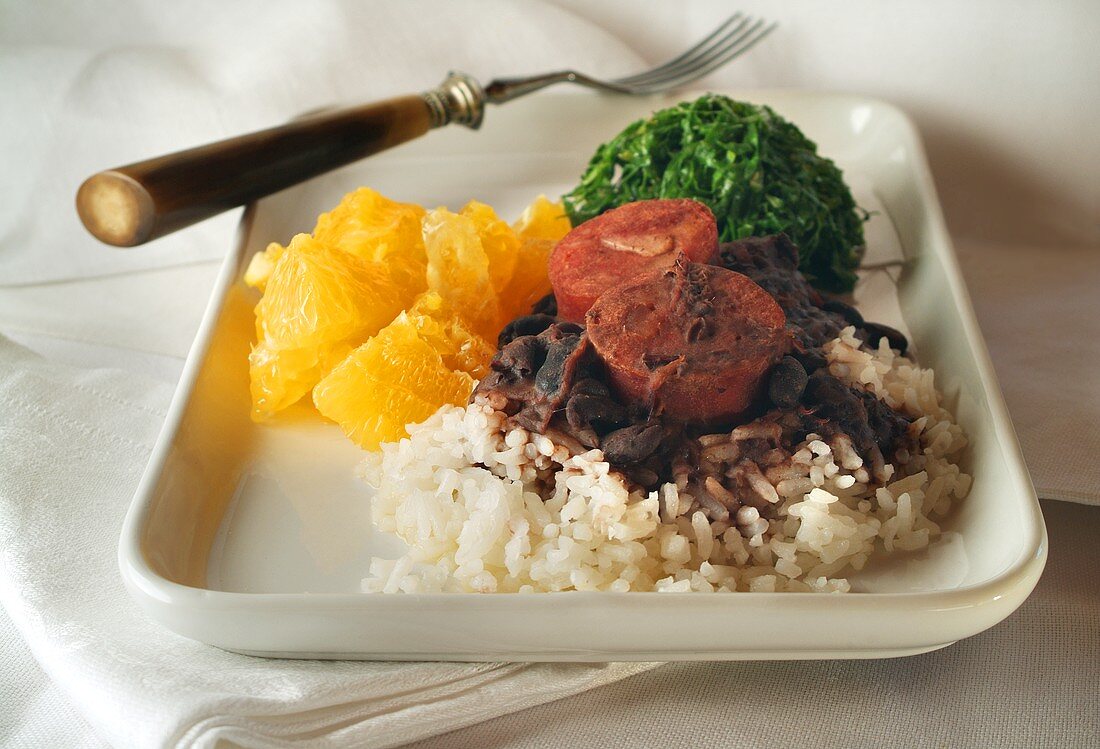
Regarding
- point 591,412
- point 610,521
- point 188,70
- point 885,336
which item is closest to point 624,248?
point 591,412

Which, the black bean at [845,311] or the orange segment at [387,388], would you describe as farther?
the black bean at [845,311]

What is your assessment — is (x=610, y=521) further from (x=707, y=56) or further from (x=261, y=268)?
(x=707, y=56)

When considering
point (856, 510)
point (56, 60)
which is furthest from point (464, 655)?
point (56, 60)

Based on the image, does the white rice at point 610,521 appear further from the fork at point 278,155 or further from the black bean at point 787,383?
the fork at point 278,155

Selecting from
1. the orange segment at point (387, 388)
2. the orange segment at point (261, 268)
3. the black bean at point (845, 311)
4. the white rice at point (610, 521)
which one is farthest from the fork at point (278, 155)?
the black bean at point (845, 311)

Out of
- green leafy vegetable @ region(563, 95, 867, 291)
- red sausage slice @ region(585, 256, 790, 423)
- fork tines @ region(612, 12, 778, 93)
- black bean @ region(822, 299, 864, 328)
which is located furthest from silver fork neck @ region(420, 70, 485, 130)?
red sausage slice @ region(585, 256, 790, 423)

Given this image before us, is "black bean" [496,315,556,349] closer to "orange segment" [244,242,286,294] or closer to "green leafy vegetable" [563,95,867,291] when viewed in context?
"orange segment" [244,242,286,294]

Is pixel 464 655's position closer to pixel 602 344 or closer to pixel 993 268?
pixel 602 344

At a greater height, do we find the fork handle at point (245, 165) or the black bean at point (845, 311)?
the fork handle at point (245, 165)
